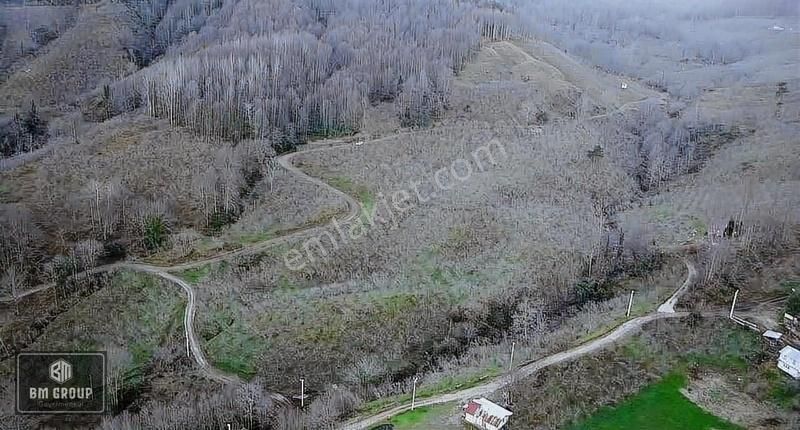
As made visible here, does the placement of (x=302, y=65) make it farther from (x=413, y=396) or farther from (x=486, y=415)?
(x=486, y=415)

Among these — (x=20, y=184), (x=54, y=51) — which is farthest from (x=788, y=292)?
(x=54, y=51)

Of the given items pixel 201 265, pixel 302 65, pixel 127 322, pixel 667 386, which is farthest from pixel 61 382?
pixel 302 65

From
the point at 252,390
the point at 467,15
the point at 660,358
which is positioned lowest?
the point at 252,390

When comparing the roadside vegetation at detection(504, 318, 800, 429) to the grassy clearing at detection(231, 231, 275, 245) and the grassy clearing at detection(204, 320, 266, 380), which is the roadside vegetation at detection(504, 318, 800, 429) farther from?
the grassy clearing at detection(231, 231, 275, 245)

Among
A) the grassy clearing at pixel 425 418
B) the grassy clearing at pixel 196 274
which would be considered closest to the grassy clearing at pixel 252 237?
the grassy clearing at pixel 196 274

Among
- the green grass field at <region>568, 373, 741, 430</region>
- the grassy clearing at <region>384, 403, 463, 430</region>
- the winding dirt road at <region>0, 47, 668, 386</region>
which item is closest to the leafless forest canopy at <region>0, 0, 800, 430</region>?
the winding dirt road at <region>0, 47, 668, 386</region>

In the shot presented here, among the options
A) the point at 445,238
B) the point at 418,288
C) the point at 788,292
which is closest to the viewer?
the point at 788,292

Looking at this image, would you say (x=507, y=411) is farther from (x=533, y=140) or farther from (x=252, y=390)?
(x=533, y=140)
